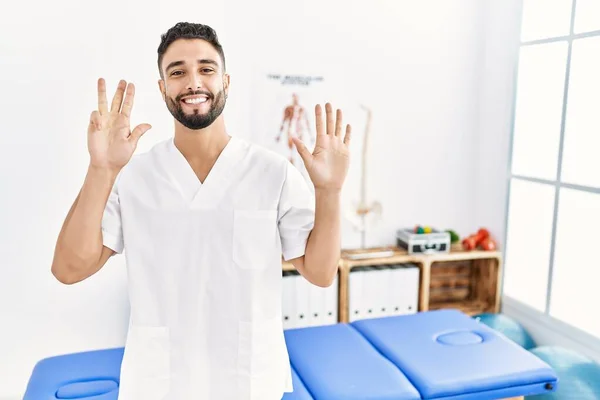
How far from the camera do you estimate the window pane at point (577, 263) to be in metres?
2.60

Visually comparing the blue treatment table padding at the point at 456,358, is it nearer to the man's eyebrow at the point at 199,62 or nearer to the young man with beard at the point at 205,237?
the young man with beard at the point at 205,237

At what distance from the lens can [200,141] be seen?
4.04ft

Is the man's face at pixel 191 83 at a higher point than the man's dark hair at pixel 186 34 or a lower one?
lower

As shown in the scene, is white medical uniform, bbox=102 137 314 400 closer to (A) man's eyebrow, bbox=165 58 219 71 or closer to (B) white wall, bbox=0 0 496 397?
(A) man's eyebrow, bbox=165 58 219 71

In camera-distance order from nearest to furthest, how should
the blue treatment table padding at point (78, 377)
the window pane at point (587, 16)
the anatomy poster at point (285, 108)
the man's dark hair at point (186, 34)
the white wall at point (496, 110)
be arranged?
the man's dark hair at point (186, 34)
the blue treatment table padding at point (78, 377)
the window pane at point (587, 16)
the anatomy poster at point (285, 108)
the white wall at point (496, 110)

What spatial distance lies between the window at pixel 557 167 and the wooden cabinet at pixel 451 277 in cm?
10

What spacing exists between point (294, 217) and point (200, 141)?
0.87 ft

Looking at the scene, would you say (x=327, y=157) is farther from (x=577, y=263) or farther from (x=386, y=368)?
(x=577, y=263)

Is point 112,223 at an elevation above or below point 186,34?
below

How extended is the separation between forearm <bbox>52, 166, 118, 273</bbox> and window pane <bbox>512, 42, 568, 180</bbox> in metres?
A: 2.38

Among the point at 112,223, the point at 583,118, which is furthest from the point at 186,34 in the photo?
the point at 583,118

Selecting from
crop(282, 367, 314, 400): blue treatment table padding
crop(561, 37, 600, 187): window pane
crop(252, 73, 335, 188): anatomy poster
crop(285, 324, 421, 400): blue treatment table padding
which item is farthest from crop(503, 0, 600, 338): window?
crop(282, 367, 314, 400): blue treatment table padding

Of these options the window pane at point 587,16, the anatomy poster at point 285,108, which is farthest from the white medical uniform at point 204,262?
the window pane at point 587,16

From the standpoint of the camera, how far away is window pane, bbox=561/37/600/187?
8.38 feet
